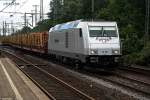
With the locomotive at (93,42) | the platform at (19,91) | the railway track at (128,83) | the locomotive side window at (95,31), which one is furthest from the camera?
the locomotive side window at (95,31)

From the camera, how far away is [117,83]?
19297 mm

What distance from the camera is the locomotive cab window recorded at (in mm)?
24172

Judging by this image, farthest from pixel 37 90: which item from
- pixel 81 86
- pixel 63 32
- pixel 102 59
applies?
pixel 63 32

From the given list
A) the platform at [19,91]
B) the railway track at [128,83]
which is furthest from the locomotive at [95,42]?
the platform at [19,91]

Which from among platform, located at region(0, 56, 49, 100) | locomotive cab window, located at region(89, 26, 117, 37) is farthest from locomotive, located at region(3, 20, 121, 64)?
platform, located at region(0, 56, 49, 100)

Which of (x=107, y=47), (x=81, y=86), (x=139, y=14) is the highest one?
(x=139, y=14)

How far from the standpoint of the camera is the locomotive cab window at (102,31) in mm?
24172

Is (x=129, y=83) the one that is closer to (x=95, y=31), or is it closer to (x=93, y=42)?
(x=93, y=42)

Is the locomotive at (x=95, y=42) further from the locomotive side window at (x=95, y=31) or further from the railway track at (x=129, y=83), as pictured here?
the railway track at (x=129, y=83)

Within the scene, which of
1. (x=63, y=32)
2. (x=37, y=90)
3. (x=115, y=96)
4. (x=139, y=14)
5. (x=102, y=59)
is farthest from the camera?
(x=139, y=14)

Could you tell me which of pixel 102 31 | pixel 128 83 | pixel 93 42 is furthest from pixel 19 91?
pixel 102 31

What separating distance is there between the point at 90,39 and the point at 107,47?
1039 mm

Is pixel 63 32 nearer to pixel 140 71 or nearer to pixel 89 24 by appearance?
pixel 89 24

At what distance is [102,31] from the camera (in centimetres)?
2436
